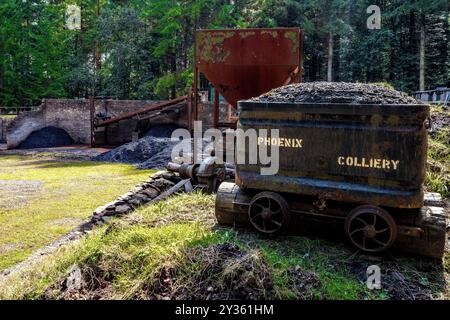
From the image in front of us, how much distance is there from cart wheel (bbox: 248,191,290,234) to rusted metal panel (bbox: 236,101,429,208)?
13 cm

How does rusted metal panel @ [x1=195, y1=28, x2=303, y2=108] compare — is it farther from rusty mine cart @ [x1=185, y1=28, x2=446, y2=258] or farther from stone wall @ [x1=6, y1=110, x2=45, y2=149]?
stone wall @ [x1=6, y1=110, x2=45, y2=149]

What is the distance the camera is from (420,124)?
3.22m

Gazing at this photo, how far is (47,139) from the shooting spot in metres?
22.7

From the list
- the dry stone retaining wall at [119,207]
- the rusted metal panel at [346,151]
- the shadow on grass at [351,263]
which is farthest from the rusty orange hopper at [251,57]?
the shadow on grass at [351,263]

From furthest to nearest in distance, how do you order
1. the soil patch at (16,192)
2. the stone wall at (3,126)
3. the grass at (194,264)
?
the stone wall at (3,126) < the soil patch at (16,192) < the grass at (194,264)

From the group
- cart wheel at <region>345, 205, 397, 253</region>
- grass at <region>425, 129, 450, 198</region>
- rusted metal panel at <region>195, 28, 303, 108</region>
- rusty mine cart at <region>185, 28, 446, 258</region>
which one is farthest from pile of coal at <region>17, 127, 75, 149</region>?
cart wheel at <region>345, 205, 397, 253</region>

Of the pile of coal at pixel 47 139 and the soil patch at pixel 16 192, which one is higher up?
the pile of coal at pixel 47 139

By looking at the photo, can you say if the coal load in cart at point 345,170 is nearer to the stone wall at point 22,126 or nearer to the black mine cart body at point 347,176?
the black mine cart body at point 347,176

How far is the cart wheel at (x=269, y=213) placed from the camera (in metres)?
3.73

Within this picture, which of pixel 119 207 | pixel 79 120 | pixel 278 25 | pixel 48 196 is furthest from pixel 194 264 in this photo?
pixel 278 25

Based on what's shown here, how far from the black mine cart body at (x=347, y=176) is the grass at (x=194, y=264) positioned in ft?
0.62
